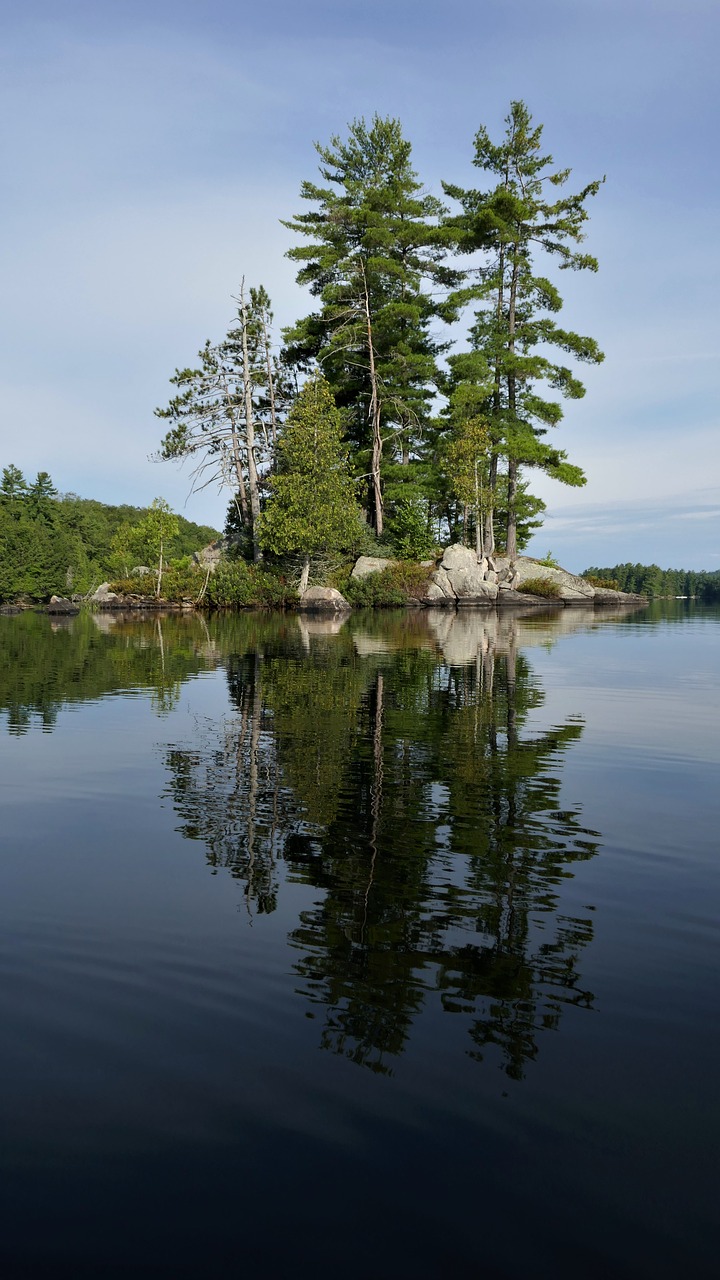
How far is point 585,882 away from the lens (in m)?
5.73

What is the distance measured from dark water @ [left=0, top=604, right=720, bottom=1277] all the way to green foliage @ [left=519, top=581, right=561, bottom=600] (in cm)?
4314

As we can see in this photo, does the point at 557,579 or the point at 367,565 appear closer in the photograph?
the point at 367,565

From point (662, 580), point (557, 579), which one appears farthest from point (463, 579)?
point (662, 580)

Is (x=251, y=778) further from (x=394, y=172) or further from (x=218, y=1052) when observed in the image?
(x=394, y=172)

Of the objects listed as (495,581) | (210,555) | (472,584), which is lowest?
(472,584)

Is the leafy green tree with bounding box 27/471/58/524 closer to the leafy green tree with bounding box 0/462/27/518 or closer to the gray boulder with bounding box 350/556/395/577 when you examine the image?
the leafy green tree with bounding box 0/462/27/518

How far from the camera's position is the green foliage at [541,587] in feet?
172

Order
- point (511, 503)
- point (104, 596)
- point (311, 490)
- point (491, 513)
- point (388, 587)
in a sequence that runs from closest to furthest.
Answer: point (311, 490), point (388, 587), point (491, 513), point (511, 503), point (104, 596)

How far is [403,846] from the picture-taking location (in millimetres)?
6484

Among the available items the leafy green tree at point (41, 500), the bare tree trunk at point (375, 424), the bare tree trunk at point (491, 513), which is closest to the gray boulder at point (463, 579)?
the bare tree trunk at point (491, 513)

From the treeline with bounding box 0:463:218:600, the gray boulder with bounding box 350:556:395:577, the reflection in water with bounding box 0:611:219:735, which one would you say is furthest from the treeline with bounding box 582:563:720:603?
the reflection in water with bounding box 0:611:219:735

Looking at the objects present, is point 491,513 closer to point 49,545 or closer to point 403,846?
point 403,846

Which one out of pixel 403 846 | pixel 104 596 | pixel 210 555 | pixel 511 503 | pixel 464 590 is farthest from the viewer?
pixel 210 555

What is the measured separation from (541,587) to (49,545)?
56225 millimetres
